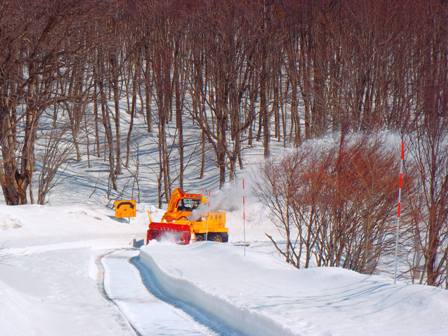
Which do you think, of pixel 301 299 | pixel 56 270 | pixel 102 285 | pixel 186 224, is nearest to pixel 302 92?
pixel 186 224

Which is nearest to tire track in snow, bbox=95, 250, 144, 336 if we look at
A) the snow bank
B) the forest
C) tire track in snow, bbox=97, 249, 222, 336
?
tire track in snow, bbox=97, 249, 222, 336

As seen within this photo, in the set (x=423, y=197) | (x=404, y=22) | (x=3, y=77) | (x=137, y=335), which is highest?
(x=404, y=22)

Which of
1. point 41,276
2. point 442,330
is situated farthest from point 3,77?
point 442,330

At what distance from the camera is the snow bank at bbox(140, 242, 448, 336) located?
891 cm

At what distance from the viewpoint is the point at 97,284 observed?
1598cm

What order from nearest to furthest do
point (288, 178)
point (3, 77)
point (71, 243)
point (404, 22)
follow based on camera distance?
1. point (288, 178)
2. point (71, 243)
3. point (3, 77)
4. point (404, 22)

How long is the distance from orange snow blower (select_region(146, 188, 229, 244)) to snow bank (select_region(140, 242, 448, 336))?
7.88 m

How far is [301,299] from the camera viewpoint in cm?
1129

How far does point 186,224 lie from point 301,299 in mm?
14107

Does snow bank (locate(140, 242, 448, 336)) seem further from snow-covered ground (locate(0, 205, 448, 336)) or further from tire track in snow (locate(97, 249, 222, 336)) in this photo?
tire track in snow (locate(97, 249, 222, 336))

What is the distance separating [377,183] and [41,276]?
847cm

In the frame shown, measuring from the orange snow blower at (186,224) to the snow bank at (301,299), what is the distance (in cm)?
788

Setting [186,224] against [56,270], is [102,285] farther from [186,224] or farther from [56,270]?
[186,224]

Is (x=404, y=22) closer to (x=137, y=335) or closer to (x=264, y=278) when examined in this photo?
(x=264, y=278)
